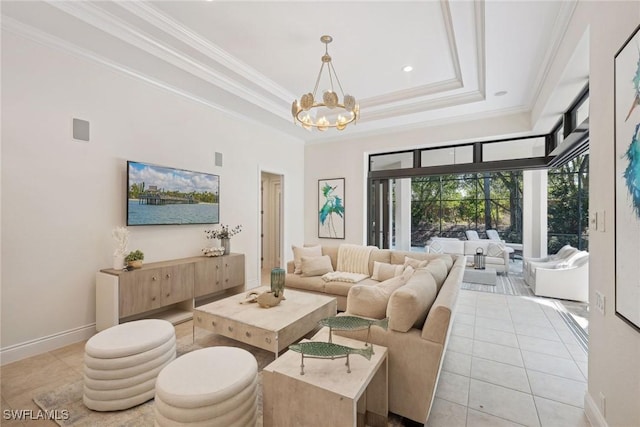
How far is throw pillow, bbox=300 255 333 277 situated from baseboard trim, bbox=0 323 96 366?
256cm

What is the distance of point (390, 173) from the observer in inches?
225

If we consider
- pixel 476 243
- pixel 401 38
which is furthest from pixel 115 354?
pixel 476 243

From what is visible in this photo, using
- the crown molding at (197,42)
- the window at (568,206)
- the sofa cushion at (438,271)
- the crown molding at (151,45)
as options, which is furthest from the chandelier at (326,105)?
the window at (568,206)

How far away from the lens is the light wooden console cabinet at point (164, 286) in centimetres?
285

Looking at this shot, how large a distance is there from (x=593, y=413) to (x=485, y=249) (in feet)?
17.5

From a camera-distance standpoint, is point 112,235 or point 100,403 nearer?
point 100,403

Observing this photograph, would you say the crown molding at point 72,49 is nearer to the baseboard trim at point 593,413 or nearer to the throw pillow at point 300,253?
the throw pillow at point 300,253

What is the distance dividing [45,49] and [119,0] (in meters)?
1.03

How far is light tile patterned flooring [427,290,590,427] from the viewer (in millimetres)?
1878

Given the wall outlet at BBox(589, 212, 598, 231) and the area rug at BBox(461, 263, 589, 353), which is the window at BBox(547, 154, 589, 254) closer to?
the area rug at BBox(461, 263, 589, 353)

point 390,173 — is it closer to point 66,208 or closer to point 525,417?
point 525,417

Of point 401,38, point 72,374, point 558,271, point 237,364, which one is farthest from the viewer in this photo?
point 558,271

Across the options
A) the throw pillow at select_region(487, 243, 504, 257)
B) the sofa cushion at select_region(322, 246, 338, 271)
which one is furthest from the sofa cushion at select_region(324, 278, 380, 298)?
the throw pillow at select_region(487, 243, 504, 257)

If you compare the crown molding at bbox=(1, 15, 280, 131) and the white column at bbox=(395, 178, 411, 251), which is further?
the white column at bbox=(395, 178, 411, 251)
